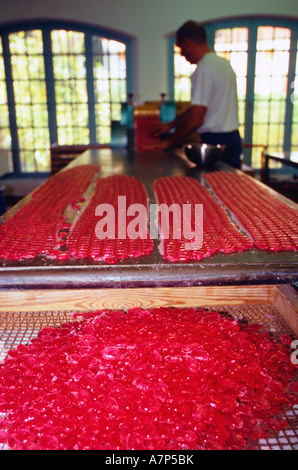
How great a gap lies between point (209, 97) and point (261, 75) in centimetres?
466

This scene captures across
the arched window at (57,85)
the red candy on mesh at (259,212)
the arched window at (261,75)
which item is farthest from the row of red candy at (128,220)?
the arched window at (261,75)

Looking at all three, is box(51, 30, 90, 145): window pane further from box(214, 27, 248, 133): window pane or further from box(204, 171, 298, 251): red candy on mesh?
box(204, 171, 298, 251): red candy on mesh

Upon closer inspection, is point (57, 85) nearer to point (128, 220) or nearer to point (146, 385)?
point (128, 220)

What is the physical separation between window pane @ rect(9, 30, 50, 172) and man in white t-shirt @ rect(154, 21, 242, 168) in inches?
190

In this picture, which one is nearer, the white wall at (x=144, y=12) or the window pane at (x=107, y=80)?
the white wall at (x=144, y=12)

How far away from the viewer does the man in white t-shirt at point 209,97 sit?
10.0 ft

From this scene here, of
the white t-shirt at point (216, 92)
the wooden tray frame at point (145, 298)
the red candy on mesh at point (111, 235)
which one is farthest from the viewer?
the white t-shirt at point (216, 92)

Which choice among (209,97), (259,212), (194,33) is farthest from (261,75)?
(259,212)

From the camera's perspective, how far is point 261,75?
279 inches

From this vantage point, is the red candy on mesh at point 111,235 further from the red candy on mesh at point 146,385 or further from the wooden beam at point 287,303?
the wooden beam at point 287,303

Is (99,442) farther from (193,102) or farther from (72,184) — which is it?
(193,102)

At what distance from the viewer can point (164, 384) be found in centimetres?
102

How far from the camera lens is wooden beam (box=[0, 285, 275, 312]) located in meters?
1.24
